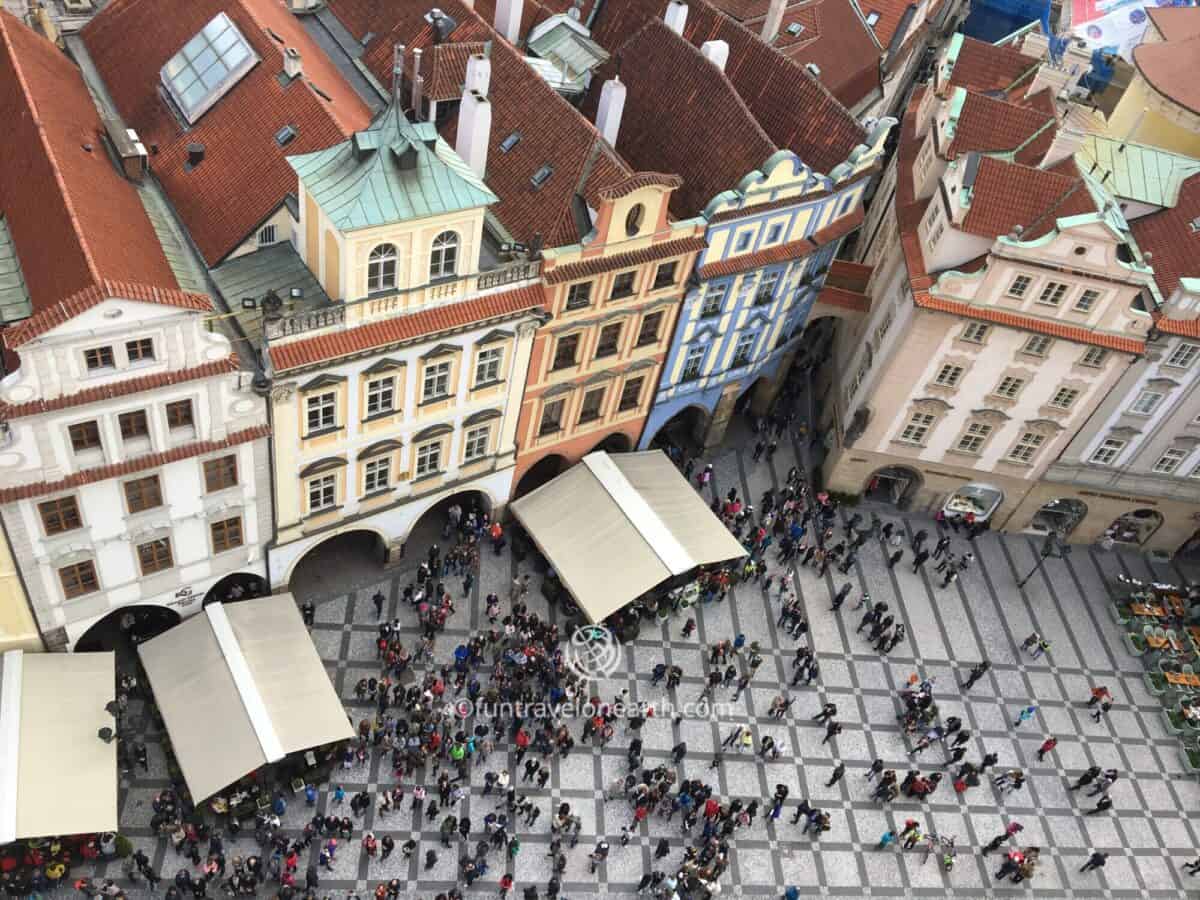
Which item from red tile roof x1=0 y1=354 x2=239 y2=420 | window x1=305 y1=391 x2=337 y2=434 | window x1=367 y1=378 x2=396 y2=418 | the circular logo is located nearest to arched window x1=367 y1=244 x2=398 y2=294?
window x1=367 y1=378 x2=396 y2=418

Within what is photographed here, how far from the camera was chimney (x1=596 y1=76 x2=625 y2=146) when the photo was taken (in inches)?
1704

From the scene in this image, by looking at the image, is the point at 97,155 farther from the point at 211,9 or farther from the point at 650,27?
the point at 650,27

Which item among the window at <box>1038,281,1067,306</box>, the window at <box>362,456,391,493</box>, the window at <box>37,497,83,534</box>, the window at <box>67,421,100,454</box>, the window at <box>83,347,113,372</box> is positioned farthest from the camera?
the window at <box>1038,281,1067,306</box>

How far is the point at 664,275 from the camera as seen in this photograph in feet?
143

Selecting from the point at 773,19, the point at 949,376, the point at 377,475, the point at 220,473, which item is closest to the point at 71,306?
the point at 220,473

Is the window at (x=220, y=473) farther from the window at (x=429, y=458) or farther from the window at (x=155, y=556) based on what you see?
the window at (x=429, y=458)

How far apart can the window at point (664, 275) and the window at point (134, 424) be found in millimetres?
19477

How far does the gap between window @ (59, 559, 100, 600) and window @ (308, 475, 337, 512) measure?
24.9ft

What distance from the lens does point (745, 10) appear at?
61.4 meters

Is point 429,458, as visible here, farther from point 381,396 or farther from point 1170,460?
point 1170,460

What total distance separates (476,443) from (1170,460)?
31822mm

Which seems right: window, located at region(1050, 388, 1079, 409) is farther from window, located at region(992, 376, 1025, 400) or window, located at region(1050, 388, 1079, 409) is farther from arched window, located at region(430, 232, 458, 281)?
arched window, located at region(430, 232, 458, 281)

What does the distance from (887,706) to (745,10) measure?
38533 mm

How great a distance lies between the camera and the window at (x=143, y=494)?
3459 centimetres
